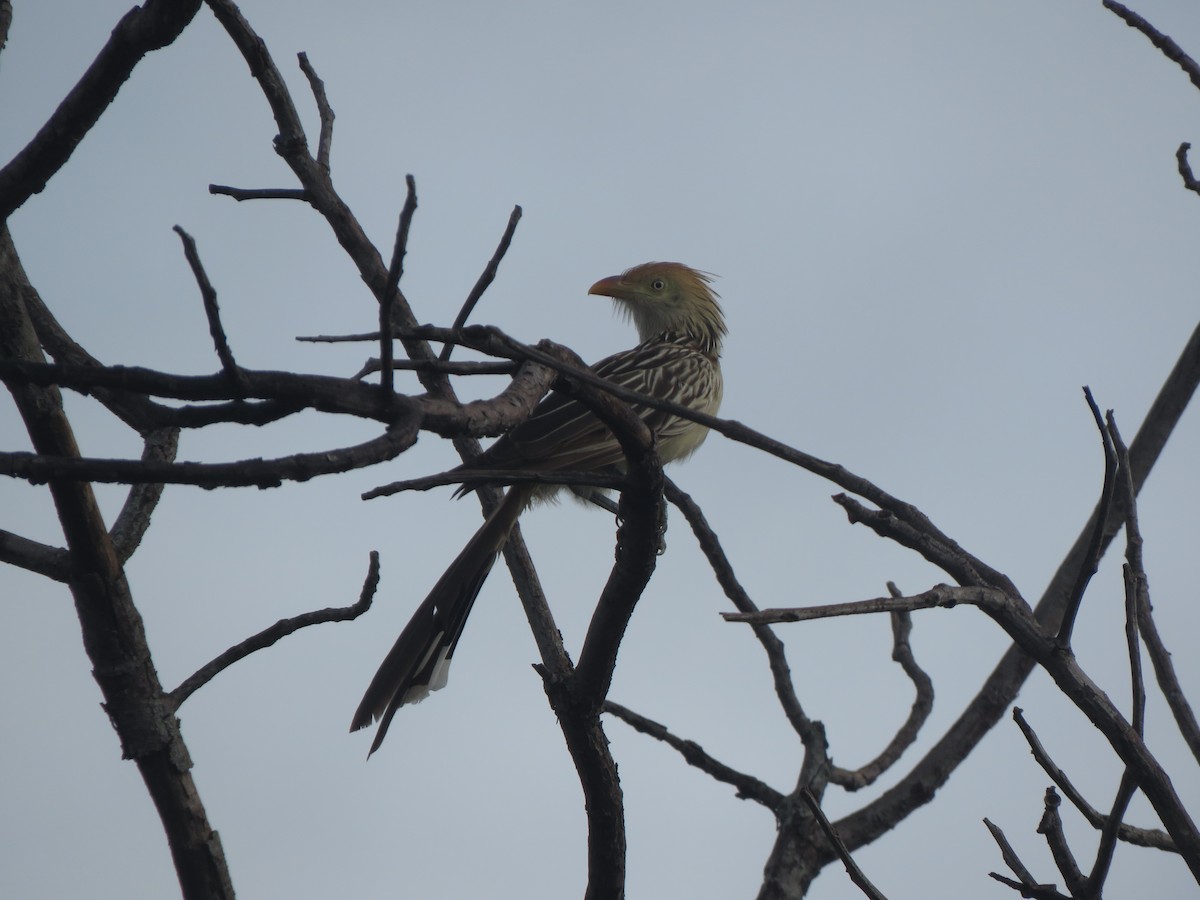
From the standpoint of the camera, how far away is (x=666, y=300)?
296 inches

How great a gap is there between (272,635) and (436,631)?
133 centimetres

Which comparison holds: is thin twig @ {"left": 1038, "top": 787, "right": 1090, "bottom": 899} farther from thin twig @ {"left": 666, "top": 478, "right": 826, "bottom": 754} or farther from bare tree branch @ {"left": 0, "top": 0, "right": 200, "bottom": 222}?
bare tree branch @ {"left": 0, "top": 0, "right": 200, "bottom": 222}

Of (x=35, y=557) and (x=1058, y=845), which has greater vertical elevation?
(x=35, y=557)

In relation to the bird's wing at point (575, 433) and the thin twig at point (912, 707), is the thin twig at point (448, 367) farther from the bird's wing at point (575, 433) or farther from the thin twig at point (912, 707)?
the thin twig at point (912, 707)

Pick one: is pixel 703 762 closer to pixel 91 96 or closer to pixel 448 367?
Answer: pixel 448 367

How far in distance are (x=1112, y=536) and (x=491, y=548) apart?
229cm

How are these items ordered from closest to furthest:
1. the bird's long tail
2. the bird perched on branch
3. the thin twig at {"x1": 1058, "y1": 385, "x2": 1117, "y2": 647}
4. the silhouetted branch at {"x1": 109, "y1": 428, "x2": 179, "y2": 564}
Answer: the thin twig at {"x1": 1058, "y1": 385, "x2": 1117, "y2": 647}, the silhouetted branch at {"x1": 109, "y1": 428, "x2": 179, "y2": 564}, the bird's long tail, the bird perched on branch

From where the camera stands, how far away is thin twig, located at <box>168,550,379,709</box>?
9.69 feet

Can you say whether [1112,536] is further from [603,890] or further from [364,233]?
[364,233]

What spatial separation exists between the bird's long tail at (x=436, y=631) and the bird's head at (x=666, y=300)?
2.94 metres

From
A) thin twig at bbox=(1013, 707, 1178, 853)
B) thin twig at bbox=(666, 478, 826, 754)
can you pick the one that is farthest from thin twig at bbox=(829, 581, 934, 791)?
thin twig at bbox=(1013, 707, 1178, 853)

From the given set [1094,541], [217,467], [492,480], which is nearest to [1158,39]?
[1094,541]

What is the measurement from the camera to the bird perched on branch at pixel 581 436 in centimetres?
406

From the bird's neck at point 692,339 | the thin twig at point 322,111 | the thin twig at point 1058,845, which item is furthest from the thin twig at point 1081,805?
the bird's neck at point 692,339
